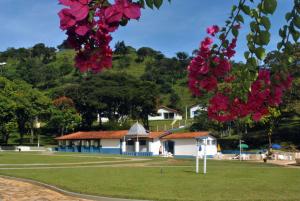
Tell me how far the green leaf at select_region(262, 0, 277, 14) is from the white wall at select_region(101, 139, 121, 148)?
2350 inches

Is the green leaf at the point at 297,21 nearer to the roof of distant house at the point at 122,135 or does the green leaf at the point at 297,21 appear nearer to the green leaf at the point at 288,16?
the green leaf at the point at 288,16

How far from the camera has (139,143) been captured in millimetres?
61062

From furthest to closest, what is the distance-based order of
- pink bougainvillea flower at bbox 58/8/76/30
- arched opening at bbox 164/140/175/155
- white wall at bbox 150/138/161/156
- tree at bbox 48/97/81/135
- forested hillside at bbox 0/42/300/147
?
1. tree at bbox 48/97/81/135
2. forested hillside at bbox 0/42/300/147
3. white wall at bbox 150/138/161/156
4. arched opening at bbox 164/140/175/155
5. pink bougainvillea flower at bbox 58/8/76/30

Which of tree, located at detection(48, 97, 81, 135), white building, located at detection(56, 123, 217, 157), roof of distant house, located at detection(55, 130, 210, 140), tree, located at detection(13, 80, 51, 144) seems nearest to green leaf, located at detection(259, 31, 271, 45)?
white building, located at detection(56, 123, 217, 157)

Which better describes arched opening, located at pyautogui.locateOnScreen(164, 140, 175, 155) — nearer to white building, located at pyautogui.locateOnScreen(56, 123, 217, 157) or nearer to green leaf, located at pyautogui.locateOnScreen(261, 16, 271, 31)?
white building, located at pyautogui.locateOnScreen(56, 123, 217, 157)

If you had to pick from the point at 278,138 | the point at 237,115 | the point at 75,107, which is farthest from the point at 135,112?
the point at 237,115

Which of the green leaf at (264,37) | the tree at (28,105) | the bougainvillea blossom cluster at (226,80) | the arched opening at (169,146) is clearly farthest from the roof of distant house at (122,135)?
the green leaf at (264,37)

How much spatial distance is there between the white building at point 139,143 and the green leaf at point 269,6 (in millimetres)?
50561

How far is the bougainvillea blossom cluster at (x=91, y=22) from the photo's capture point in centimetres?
218

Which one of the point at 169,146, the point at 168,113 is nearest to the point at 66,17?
the point at 169,146

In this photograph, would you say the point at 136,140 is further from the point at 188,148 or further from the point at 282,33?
the point at 282,33

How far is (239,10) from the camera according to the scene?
3.44 m

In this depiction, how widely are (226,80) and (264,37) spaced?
673mm

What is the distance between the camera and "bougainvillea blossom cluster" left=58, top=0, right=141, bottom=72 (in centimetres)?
218
